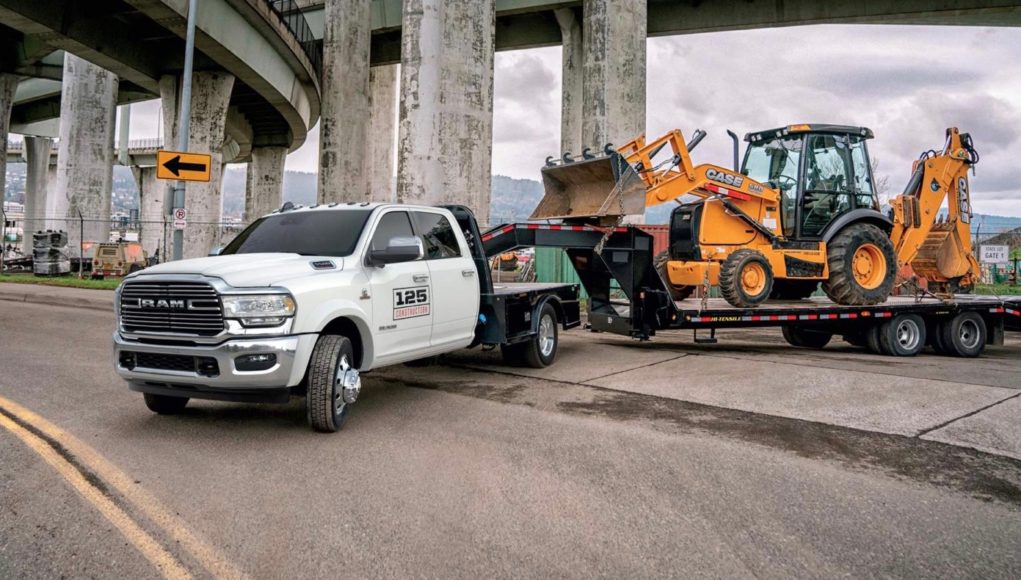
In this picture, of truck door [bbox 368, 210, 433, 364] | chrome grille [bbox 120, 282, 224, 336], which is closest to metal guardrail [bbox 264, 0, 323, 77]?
truck door [bbox 368, 210, 433, 364]

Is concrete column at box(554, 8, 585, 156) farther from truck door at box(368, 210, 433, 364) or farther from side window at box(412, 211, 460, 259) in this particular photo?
truck door at box(368, 210, 433, 364)

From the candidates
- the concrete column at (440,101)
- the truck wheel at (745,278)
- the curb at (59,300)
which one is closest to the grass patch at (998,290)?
the truck wheel at (745,278)

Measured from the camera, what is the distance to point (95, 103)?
107 ft

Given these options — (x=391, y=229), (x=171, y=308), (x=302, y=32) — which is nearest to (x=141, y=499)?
(x=171, y=308)

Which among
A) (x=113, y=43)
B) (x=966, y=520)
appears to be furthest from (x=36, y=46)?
(x=966, y=520)

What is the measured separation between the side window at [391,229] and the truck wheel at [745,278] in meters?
5.83

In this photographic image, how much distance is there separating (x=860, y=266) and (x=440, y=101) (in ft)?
40.7

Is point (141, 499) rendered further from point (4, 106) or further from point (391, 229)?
point (4, 106)

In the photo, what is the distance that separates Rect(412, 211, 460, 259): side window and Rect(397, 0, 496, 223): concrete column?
12118 mm

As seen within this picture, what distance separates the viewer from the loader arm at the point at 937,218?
1328 cm

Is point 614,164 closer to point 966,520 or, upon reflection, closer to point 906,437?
point 906,437

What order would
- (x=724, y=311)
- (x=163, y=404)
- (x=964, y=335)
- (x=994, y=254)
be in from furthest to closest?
(x=994, y=254) < (x=964, y=335) < (x=724, y=311) < (x=163, y=404)

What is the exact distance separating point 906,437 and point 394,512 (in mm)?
4626

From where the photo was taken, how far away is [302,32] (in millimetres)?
33562
